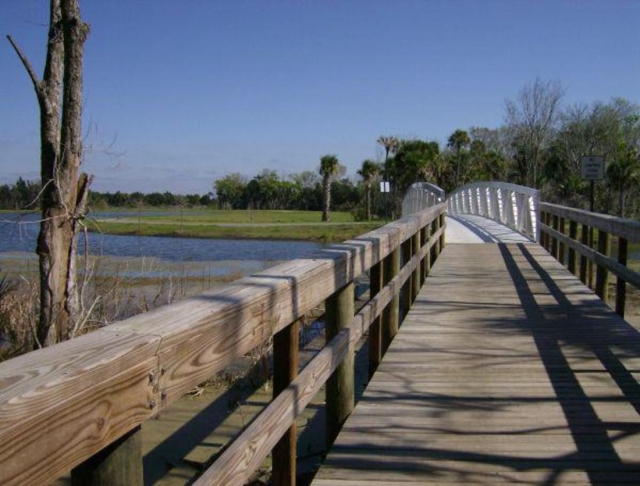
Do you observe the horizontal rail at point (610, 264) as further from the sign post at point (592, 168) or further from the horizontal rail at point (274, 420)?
the sign post at point (592, 168)

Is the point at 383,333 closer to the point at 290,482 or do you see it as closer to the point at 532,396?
the point at 532,396

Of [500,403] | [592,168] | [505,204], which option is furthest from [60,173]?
[505,204]

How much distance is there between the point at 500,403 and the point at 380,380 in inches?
35.2

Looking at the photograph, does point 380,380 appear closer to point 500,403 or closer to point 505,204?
point 500,403

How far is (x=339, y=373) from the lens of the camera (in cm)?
421

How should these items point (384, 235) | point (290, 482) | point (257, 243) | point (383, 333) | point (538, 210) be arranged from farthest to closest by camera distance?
point (257, 243) → point (538, 210) → point (383, 333) → point (384, 235) → point (290, 482)

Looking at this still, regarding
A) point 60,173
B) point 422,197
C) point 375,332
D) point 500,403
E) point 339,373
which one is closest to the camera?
point 339,373

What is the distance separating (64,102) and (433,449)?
5610 mm

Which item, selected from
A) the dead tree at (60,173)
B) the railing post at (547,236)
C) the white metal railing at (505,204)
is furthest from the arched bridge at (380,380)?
the white metal railing at (505,204)

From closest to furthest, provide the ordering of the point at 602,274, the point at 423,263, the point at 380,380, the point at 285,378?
the point at 285,378 < the point at 380,380 < the point at 602,274 < the point at 423,263

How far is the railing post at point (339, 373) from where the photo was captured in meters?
4.02

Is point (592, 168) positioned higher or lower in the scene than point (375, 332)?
higher

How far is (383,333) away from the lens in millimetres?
6227

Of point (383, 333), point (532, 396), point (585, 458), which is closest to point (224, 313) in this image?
point (585, 458)
